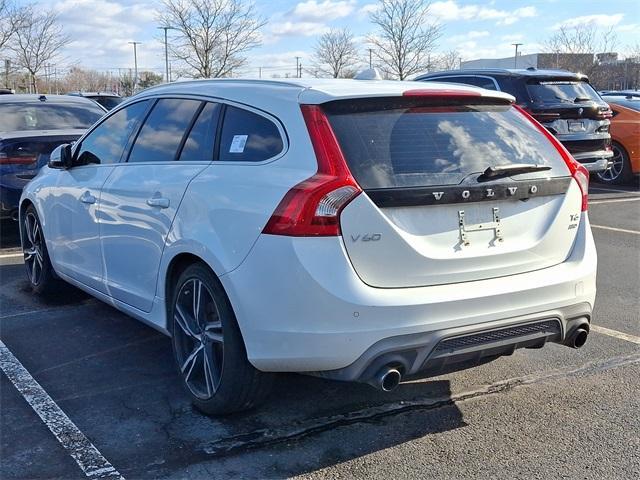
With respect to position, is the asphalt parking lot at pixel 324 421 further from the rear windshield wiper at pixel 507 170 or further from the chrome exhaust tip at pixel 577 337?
the rear windshield wiper at pixel 507 170

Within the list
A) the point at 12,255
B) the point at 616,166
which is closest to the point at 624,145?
the point at 616,166

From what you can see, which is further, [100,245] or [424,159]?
[100,245]

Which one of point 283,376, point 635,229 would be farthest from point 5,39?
point 283,376

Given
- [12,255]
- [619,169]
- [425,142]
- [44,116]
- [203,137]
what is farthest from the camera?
[619,169]

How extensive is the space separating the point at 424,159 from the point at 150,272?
5.64ft

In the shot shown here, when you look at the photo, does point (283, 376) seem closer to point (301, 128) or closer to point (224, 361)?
point (224, 361)

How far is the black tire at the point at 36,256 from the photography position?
19.0ft

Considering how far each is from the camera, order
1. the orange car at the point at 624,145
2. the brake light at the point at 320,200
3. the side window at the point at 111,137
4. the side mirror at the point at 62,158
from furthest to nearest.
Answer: the orange car at the point at 624,145, the side mirror at the point at 62,158, the side window at the point at 111,137, the brake light at the point at 320,200

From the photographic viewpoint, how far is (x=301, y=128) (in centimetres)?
325

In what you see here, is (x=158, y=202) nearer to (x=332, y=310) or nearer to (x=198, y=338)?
(x=198, y=338)

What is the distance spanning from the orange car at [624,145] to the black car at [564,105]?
5.21 ft

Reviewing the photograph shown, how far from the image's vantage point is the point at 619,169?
41.2ft

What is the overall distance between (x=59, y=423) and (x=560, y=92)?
29.9 ft

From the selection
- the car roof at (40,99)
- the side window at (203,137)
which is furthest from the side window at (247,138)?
the car roof at (40,99)
